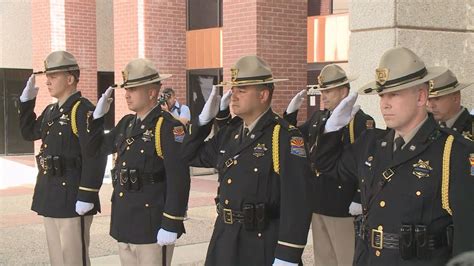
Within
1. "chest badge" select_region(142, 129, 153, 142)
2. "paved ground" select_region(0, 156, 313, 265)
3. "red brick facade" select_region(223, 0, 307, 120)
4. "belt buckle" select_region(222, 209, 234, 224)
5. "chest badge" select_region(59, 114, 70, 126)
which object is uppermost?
"red brick facade" select_region(223, 0, 307, 120)

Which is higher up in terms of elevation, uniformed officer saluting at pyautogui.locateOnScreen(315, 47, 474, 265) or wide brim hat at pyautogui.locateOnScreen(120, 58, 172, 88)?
wide brim hat at pyautogui.locateOnScreen(120, 58, 172, 88)

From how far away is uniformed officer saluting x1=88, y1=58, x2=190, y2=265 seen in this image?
4.94 m

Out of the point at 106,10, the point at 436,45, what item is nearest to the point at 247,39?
the point at 436,45

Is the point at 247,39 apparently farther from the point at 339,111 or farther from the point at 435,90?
the point at 339,111

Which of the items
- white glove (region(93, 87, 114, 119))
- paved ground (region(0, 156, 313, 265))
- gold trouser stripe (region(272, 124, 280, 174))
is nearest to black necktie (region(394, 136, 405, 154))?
gold trouser stripe (region(272, 124, 280, 174))

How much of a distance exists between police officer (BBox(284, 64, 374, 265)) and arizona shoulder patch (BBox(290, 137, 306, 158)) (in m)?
1.68

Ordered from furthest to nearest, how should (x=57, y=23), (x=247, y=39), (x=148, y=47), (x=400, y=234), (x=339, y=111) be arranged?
(x=57, y=23), (x=148, y=47), (x=247, y=39), (x=339, y=111), (x=400, y=234)

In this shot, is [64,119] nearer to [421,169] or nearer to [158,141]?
[158,141]

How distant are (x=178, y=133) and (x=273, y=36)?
251 inches

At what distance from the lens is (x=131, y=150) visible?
510 cm

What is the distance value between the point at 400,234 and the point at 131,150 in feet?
8.08

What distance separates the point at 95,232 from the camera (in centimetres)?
933

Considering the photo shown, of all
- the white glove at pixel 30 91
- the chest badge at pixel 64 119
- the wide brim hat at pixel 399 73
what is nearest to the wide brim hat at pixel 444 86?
the wide brim hat at pixel 399 73

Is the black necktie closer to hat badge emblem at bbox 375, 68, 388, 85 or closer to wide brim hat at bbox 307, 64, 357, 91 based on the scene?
hat badge emblem at bbox 375, 68, 388, 85
